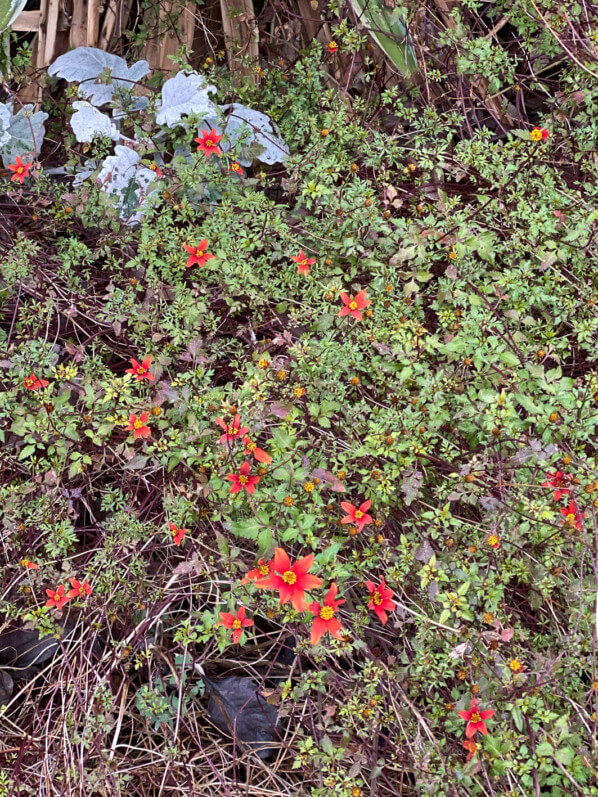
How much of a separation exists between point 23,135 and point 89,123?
0.31 meters

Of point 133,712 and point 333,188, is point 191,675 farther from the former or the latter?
point 333,188

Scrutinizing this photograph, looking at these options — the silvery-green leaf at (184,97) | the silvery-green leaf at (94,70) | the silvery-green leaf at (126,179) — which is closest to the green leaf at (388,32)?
the silvery-green leaf at (184,97)

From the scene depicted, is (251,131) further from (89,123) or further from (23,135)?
(23,135)

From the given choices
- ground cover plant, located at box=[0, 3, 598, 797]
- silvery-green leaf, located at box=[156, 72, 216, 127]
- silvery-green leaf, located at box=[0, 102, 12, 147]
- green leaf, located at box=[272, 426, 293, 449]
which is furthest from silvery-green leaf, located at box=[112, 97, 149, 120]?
green leaf, located at box=[272, 426, 293, 449]

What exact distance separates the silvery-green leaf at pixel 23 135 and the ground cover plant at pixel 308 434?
1cm

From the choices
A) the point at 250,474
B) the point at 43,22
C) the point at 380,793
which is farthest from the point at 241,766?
the point at 43,22

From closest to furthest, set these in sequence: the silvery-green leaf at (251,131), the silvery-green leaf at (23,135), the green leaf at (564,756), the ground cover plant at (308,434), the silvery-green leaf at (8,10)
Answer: the green leaf at (564,756)
the ground cover plant at (308,434)
the silvery-green leaf at (8,10)
the silvery-green leaf at (251,131)
the silvery-green leaf at (23,135)

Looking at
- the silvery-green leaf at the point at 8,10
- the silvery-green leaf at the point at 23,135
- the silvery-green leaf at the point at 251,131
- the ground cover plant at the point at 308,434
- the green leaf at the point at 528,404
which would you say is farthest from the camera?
the silvery-green leaf at the point at 23,135

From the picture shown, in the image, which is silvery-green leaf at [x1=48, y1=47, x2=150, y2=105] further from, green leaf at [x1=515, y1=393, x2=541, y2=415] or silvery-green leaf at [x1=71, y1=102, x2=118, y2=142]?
green leaf at [x1=515, y1=393, x2=541, y2=415]

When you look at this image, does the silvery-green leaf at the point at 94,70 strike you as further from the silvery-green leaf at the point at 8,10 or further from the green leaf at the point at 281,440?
the green leaf at the point at 281,440

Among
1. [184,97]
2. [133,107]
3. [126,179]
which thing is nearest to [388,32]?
[184,97]

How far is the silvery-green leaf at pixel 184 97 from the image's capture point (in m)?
2.58

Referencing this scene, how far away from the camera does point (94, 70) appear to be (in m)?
2.70

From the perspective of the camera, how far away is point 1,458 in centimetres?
229
